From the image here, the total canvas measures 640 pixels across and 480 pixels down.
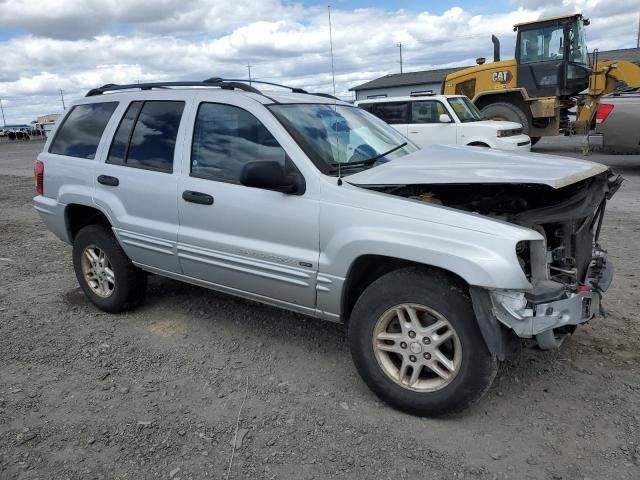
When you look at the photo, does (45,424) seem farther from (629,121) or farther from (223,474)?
(629,121)

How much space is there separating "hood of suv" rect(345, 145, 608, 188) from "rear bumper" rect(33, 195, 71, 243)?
2.86 meters

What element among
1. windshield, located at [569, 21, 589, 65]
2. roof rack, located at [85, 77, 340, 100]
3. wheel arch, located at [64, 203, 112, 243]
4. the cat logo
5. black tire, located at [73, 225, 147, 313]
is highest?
windshield, located at [569, 21, 589, 65]

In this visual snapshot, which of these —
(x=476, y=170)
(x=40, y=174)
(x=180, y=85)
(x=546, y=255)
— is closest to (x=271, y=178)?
(x=476, y=170)

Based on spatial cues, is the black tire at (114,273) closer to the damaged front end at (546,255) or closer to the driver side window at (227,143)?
the driver side window at (227,143)

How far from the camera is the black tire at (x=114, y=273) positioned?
4.52 m

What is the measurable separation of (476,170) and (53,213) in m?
3.71

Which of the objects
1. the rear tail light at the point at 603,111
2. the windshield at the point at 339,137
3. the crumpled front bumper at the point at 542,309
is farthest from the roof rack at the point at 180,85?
the rear tail light at the point at 603,111

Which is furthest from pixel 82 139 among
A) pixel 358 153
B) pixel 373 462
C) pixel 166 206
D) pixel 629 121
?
pixel 629 121

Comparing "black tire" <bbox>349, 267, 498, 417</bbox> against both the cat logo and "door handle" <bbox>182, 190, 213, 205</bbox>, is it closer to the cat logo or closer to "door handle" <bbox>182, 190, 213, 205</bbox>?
"door handle" <bbox>182, 190, 213, 205</bbox>

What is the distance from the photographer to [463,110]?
12.0 meters

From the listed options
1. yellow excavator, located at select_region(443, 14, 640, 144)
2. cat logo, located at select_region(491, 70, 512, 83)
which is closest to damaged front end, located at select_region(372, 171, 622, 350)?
yellow excavator, located at select_region(443, 14, 640, 144)

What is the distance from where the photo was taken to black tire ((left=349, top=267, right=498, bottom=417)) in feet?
9.36

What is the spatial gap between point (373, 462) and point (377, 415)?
419 mm

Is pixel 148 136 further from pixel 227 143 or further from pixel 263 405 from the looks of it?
pixel 263 405
